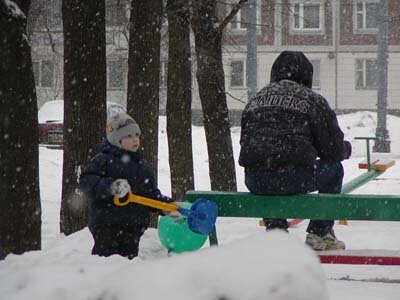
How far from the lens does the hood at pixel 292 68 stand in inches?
228

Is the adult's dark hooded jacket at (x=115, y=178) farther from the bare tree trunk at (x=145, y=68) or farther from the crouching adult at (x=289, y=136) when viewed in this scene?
the bare tree trunk at (x=145, y=68)

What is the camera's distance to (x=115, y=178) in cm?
534

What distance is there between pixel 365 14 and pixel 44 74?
50.9ft

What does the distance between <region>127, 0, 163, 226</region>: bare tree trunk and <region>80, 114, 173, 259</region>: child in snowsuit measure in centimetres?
331

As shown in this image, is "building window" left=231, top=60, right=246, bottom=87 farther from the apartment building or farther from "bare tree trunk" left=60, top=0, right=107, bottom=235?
"bare tree trunk" left=60, top=0, right=107, bottom=235

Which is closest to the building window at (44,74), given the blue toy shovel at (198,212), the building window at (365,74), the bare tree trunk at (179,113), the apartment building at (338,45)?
the apartment building at (338,45)

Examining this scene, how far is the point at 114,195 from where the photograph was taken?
16.7 feet

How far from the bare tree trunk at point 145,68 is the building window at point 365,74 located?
30486 millimetres

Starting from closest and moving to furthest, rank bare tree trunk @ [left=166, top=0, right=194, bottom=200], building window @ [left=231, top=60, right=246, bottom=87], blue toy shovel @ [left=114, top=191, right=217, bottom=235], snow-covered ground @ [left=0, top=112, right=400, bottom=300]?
1. snow-covered ground @ [left=0, top=112, right=400, bottom=300]
2. blue toy shovel @ [left=114, top=191, right=217, bottom=235]
3. bare tree trunk @ [left=166, top=0, right=194, bottom=200]
4. building window @ [left=231, top=60, right=246, bottom=87]

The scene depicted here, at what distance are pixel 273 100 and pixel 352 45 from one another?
33.7 metres

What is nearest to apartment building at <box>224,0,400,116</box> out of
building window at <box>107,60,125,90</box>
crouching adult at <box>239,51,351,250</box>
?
building window at <box>107,60,125,90</box>

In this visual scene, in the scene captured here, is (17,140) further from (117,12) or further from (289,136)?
(117,12)

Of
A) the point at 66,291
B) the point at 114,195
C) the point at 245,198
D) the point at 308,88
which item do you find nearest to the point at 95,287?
the point at 66,291

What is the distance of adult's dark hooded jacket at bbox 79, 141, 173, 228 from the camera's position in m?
5.27
